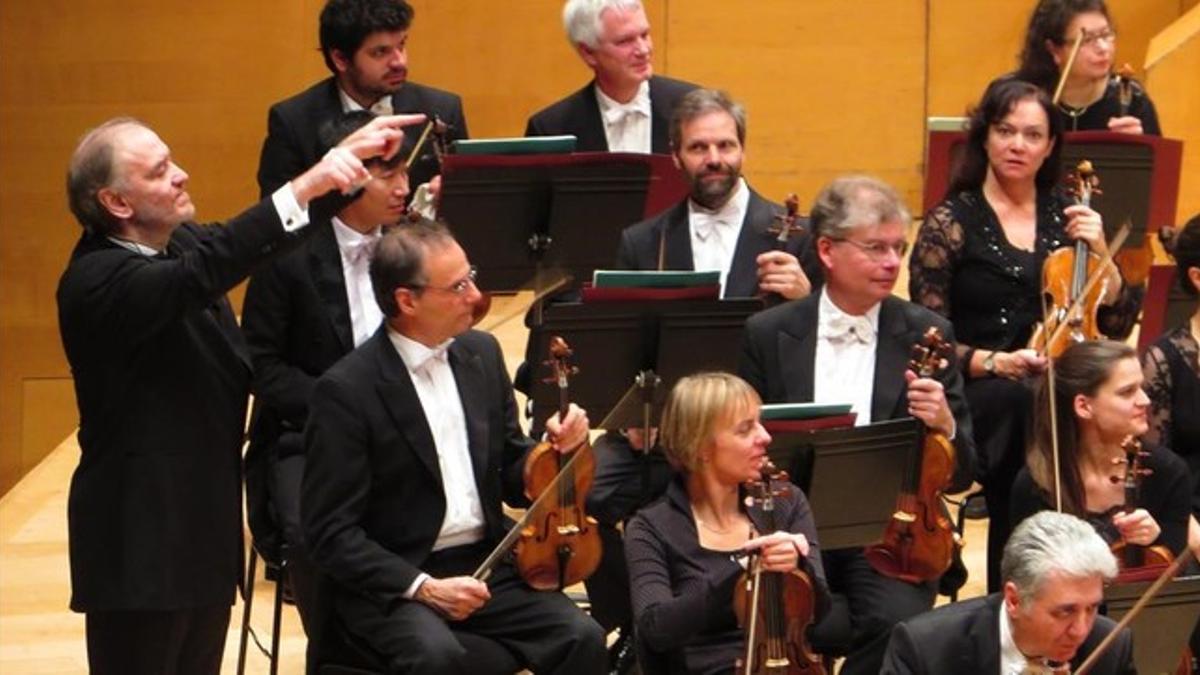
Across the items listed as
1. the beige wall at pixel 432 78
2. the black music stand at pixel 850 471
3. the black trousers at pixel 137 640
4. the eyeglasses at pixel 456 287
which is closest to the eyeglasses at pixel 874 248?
the black music stand at pixel 850 471

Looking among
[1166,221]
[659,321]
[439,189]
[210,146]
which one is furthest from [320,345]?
[210,146]

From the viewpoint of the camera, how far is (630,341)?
4.09 m

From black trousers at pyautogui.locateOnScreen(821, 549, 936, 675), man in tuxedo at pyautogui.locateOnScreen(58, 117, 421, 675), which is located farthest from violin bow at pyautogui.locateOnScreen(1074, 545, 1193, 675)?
man in tuxedo at pyautogui.locateOnScreen(58, 117, 421, 675)

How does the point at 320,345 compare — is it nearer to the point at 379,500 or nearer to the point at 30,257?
the point at 379,500

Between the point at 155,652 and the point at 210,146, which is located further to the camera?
the point at 210,146

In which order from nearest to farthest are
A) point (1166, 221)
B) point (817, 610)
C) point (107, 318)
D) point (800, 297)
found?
point (107, 318)
point (817, 610)
point (800, 297)
point (1166, 221)

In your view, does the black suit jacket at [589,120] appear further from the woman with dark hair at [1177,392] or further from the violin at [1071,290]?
the woman with dark hair at [1177,392]

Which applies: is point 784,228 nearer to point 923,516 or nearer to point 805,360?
point 805,360

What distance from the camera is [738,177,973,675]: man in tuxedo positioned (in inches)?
165

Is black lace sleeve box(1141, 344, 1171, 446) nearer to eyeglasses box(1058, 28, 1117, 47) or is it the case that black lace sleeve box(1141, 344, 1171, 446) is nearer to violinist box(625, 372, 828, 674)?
violinist box(625, 372, 828, 674)

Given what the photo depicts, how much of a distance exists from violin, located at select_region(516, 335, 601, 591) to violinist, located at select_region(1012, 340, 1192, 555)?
89 cm

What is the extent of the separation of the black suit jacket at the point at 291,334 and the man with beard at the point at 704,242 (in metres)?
0.59

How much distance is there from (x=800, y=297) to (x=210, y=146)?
321cm

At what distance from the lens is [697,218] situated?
4570mm
